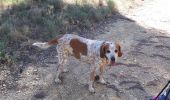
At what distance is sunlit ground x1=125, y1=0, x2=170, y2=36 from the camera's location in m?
12.0

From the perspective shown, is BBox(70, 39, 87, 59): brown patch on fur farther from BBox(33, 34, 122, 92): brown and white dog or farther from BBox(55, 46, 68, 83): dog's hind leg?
BBox(55, 46, 68, 83): dog's hind leg


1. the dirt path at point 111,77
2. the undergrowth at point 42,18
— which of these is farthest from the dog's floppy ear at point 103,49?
the undergrowth at point 42,18

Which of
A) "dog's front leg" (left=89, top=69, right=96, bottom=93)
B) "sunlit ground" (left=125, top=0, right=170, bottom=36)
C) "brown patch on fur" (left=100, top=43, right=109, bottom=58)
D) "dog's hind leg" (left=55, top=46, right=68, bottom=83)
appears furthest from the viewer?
"sunlit ground" (left=125, top=0, right=170, bottom=36)

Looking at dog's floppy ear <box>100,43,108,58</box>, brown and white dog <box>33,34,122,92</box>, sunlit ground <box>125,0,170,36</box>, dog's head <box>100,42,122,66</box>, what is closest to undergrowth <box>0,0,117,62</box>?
sunlit ground <box>125,0,170,36</box>

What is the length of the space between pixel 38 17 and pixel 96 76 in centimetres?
396

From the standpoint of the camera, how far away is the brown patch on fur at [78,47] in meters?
6.59

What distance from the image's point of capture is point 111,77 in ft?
24.2

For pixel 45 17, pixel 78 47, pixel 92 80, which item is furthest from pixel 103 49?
pixel 45 17

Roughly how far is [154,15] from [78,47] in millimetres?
7382

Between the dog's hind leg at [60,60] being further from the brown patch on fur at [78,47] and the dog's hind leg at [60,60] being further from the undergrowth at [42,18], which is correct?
the undergrowth at [42,18]

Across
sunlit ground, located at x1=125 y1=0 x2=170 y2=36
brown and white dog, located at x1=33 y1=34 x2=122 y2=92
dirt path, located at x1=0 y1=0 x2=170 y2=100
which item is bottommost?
dirt path, located at x1=0 y1=0 x2=170 y2=100

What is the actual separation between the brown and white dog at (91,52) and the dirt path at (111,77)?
0.26 m

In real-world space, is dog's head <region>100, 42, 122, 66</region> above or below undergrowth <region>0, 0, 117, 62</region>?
above

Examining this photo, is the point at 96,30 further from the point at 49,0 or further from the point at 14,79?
the point at 14,79
